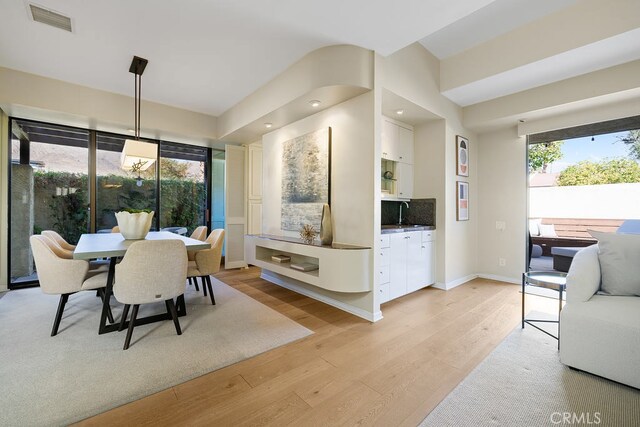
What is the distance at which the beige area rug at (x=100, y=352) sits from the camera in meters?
1.59

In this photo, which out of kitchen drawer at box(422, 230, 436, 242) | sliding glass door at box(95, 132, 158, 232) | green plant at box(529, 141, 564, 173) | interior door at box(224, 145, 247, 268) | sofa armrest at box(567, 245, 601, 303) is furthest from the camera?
interior door at box(224, 145, 247, 268)

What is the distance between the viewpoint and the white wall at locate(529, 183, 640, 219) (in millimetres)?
3402

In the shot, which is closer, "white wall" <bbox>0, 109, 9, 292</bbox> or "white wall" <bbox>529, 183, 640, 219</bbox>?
"white wall" <bbox>529, 183, 640, 219</bbox>

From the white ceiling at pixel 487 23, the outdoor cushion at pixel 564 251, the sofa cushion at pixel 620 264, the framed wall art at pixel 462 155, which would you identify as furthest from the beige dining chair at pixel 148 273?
the outdoor cushion at pixel 564 251

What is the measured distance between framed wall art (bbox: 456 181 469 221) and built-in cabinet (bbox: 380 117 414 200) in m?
0.70

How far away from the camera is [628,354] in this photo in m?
1.69

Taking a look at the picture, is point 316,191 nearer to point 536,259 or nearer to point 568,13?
point 568,13

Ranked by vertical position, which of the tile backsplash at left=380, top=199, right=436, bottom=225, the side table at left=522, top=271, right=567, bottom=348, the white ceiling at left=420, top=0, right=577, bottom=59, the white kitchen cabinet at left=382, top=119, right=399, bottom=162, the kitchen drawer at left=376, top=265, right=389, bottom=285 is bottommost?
the kitchen drawer at left=376, top=265, right=389, bottom=285

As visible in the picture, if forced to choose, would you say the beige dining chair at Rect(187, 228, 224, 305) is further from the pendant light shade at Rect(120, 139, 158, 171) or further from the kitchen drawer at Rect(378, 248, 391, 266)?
the kitchen drawer at Rect(378, 248, 391, 266)

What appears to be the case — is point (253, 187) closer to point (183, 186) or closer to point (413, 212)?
point (183, 186)

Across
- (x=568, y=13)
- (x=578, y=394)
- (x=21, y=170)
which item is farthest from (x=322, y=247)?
(x=21, y=170)

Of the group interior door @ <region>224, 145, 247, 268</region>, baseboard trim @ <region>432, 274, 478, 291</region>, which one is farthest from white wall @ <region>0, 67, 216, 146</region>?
baseboard trim @ <region>432, 274, 478, 291</region>

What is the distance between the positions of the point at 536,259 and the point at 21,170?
7808 millimetres

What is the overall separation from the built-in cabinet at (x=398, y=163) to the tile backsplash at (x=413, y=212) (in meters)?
0.21
